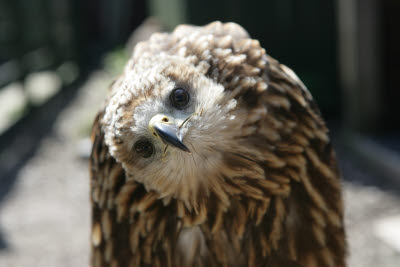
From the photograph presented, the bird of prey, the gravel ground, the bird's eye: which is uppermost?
the bird's eye

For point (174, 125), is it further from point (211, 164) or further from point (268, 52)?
A: point (268, 52)

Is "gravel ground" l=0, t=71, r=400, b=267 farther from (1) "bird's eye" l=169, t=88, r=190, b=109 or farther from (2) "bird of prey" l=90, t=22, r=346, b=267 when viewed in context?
(1) "bird's eye" l=169, t=88, r=190, b=109

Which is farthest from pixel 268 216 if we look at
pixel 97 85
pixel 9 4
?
pixel 97 85

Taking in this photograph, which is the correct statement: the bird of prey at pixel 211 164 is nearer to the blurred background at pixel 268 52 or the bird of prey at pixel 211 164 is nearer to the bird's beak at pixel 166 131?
the bird's beak at pixel 166 131

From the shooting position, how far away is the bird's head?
1522 mm

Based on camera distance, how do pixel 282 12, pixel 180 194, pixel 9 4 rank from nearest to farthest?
pixel 180 194, pixel 282 12, pixel 9 4

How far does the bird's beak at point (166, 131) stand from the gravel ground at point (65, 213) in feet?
8.87

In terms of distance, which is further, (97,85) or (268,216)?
(97,85)

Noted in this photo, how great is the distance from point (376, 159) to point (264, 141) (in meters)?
3.62

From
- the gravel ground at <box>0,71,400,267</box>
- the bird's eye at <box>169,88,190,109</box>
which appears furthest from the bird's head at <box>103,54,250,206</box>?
the gravel ground at <box>0,71,400,267</box>

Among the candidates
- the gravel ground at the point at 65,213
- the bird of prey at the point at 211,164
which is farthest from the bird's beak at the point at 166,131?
the gravel ground at the point at 65,213

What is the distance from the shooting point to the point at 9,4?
7523 millimetres

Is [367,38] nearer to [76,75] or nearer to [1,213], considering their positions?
[1,213]

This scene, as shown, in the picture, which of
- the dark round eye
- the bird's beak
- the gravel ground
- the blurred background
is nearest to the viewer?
the bird's beak
